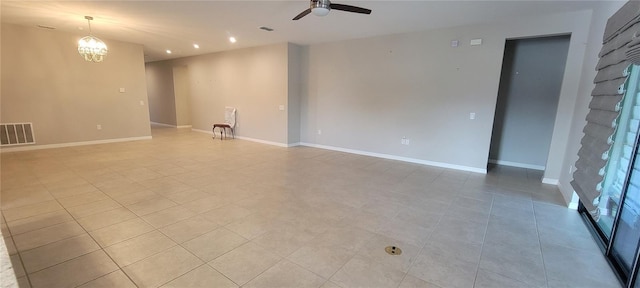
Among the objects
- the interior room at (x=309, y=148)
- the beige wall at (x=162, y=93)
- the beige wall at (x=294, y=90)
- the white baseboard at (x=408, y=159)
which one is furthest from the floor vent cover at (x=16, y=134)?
the white baseboard at (x=408, y=159)

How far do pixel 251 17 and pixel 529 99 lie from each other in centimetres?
538

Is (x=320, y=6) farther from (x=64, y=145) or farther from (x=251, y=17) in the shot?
(x=64, y=145)

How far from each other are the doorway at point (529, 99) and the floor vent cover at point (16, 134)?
9737 millimetres

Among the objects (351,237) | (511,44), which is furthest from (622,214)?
(511,44)

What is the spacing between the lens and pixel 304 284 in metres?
1.88

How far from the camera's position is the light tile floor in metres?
1.99

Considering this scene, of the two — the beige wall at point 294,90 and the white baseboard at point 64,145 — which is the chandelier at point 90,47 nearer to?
the white baseboard at point 64,145

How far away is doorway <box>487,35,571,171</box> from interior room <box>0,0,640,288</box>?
0.09ft

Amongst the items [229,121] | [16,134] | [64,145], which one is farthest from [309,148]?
[16,134]

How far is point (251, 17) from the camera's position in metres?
4.36

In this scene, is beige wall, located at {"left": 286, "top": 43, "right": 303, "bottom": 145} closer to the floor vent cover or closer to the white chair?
the white chair

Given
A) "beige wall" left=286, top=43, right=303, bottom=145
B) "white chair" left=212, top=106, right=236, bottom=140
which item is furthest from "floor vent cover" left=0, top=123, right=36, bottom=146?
"beige wall" left=286, top=43, right=303, bottom=145

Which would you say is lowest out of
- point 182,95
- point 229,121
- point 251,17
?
point 229,121

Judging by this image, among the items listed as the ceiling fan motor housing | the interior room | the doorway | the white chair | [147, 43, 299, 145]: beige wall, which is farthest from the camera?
the white chair
